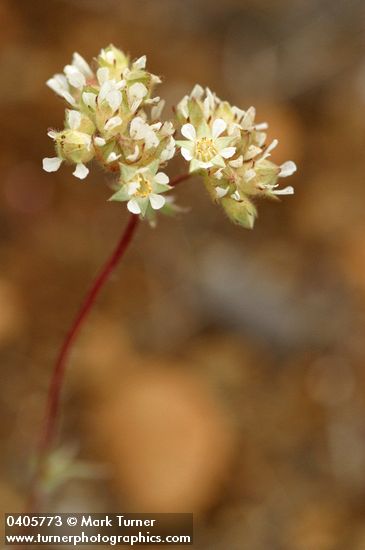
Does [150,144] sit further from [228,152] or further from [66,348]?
[66,348]

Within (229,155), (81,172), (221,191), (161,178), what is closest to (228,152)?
(229,155)

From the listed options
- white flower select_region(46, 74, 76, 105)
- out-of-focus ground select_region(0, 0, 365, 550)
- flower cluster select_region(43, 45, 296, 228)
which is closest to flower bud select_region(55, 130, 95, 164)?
flower cluster select_region(43, 45, 296, 228)

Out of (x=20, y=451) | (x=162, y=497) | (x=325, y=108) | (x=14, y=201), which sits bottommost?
(x=162, y=497)

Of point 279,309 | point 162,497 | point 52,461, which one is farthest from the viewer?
point 279,309

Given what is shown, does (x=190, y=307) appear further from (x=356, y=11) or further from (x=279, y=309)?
(x=356, y=11)

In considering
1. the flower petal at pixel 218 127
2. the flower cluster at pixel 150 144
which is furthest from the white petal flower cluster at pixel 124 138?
the flower petal at pixel 218 127

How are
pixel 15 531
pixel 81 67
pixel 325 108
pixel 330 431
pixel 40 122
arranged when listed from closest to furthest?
1. pixel 81 67
2. pixel 15 531
3. pixel 330 431
4. pixel 40 122
5. pixel 325 108

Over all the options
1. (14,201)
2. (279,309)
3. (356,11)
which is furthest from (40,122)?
(356,11)

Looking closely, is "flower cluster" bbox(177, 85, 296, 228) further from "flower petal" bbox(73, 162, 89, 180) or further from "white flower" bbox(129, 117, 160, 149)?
"flower petal" bbox(73, 162, 89, 180)
